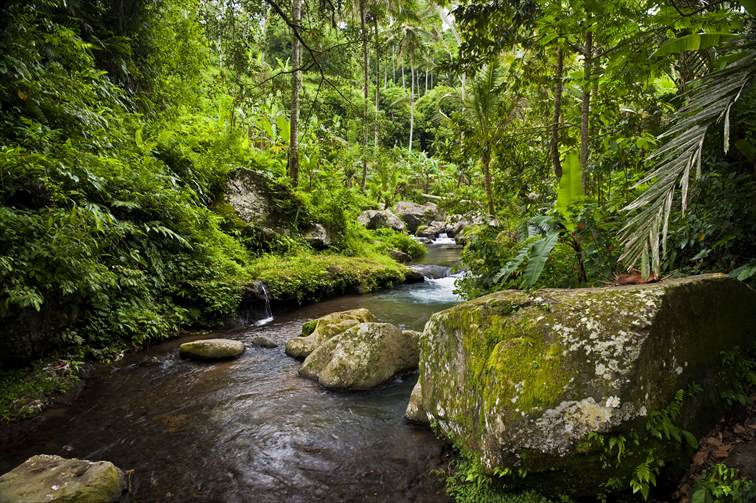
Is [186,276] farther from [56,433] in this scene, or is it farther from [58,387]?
[56,433]

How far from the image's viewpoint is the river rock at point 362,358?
5.04m

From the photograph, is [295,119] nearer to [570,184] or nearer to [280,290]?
[280,290]

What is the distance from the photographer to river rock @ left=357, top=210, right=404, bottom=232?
60.3 ft

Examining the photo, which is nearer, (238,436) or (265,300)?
(238,436)

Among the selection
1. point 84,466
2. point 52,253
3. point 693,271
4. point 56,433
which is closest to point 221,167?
point 52,253

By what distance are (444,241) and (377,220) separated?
4686 mm

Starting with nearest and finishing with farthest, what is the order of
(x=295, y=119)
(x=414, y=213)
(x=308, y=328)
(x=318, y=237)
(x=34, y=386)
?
(x=34, y=386) < (x=308, y=328) < (x=295, y=119) < (x=318, y=237) < (x=414, y=213)

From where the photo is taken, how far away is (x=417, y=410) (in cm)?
411

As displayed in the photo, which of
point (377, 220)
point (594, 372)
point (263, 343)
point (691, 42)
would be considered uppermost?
point (691, 42)

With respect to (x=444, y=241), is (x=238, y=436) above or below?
below

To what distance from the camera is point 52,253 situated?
4637 millimetres

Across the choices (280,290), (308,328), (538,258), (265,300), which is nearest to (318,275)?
(280,290)

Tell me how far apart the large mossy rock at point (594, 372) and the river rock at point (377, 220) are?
1531cm

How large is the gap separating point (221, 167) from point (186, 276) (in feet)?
13.9
